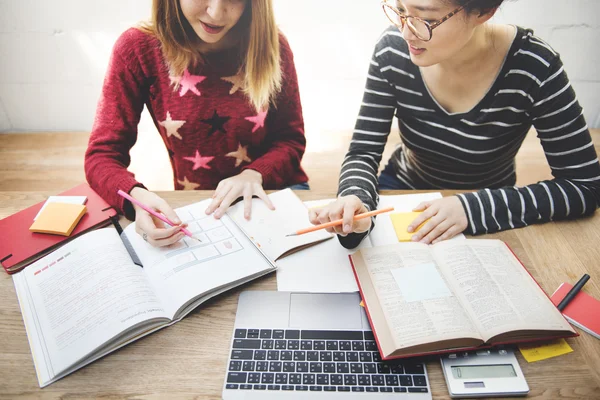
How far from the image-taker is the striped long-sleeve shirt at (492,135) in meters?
0.93

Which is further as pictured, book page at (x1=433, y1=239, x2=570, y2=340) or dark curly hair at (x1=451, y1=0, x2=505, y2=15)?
dark curly hair at (x1=451, y1=0, x2=505, y2=15)

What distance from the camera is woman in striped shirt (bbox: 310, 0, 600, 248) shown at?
2.86 ft

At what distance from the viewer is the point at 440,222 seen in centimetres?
88

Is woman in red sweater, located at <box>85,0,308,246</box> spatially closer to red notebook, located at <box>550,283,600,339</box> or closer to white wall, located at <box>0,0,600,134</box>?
red notebook, located at <box>550,283,600,339</box>

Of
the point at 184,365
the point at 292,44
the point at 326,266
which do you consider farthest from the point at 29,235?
the point at 292,44

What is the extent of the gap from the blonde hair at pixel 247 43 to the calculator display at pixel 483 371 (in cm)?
85

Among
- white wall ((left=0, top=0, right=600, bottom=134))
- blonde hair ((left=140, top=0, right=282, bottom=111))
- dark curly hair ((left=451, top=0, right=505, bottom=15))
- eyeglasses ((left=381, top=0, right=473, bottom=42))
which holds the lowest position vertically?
white wall ((left=0, top=0, right=600, bottom=134))

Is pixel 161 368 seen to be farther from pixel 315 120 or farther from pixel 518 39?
pixel 315 120

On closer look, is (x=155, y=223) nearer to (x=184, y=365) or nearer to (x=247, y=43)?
(x=184, y=365)

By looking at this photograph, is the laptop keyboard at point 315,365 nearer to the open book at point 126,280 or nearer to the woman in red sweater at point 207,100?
the open book at point 126,280

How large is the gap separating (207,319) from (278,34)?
825 millimetres

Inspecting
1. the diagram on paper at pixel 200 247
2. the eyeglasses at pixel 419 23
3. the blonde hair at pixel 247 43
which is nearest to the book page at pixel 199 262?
the diagram on paper at pixel 200 247

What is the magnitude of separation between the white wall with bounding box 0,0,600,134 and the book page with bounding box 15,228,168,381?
4.88 ft

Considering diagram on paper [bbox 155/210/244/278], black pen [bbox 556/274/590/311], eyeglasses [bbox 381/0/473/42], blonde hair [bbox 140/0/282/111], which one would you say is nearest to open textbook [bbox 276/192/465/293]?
diagram on paper [bbox 155/210/244/278]
